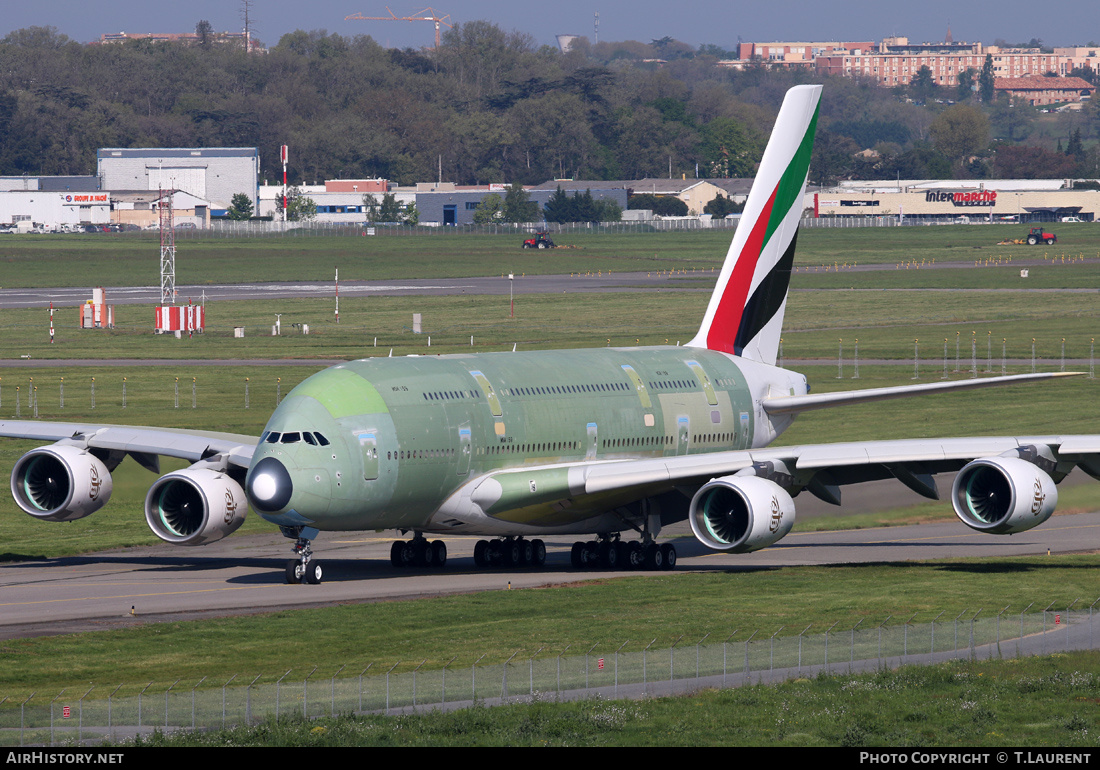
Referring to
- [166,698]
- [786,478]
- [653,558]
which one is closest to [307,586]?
[653,558]

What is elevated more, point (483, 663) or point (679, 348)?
point (679, 348)

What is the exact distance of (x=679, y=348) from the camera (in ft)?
180

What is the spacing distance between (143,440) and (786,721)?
25.2 metres

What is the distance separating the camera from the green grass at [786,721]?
26.9 metres

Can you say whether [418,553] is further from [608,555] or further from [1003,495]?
[1003,495]

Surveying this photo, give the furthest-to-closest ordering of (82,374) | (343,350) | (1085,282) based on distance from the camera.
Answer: (1085,282)
(343,350)
(82,374)

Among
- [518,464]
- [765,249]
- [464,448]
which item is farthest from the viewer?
[765,249]

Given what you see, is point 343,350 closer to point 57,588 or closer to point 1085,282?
point 57,588

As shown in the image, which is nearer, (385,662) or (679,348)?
(385,662)

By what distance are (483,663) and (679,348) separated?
23.1 meters

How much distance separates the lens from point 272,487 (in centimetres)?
4119

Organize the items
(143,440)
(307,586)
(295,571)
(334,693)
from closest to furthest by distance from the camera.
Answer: (334,693) < (307,586) < (295,571) < (143,440)

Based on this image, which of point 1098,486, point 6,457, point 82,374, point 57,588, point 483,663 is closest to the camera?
point 483,663

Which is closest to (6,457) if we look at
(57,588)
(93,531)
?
(93,531)
